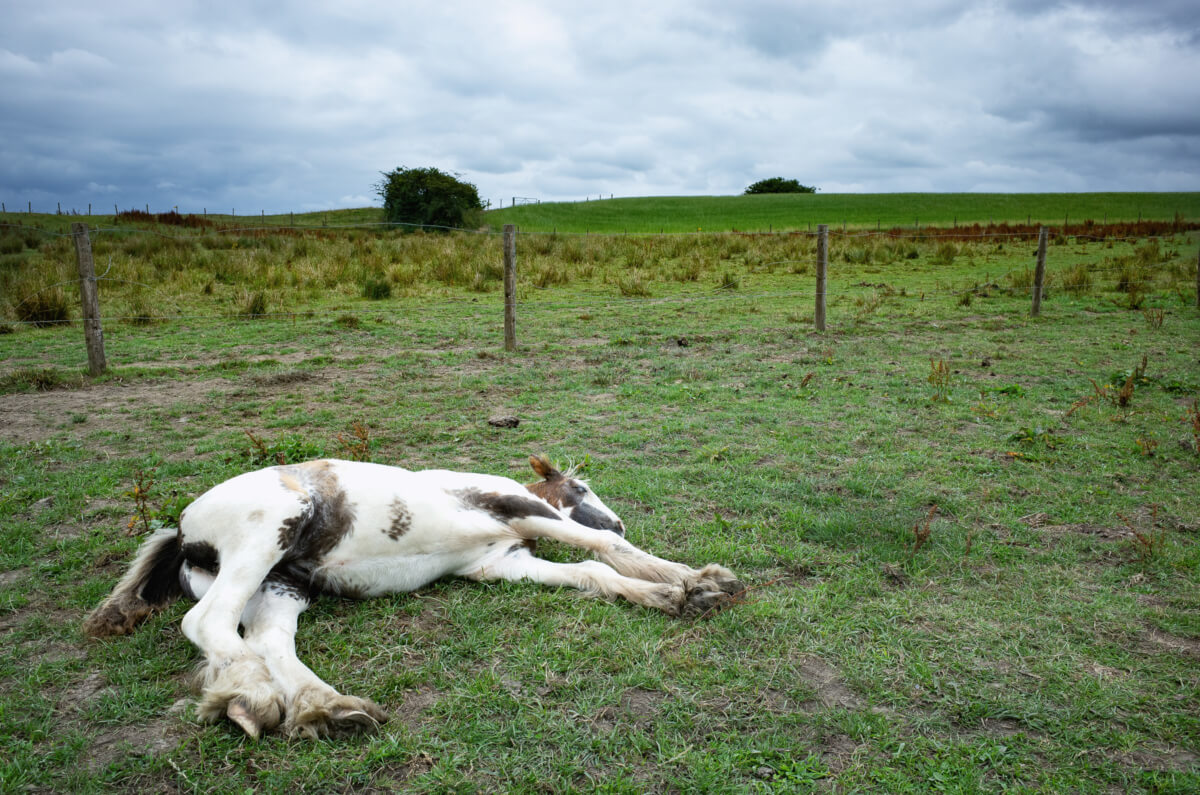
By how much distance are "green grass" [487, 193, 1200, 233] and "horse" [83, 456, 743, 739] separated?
40.1m

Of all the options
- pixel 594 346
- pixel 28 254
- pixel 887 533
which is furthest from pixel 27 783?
pixel 28 254

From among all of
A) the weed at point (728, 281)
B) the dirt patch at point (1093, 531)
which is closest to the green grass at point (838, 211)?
the weed at point (728, 281)

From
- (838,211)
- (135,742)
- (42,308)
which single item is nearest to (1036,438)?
(135,742)

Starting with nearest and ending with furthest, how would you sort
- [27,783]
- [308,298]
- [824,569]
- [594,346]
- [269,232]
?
[27,783], [824,569], [594,346], [308,298], [269,232]

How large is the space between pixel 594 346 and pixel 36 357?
7.25 meters

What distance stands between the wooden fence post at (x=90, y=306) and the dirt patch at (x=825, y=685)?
847 cm

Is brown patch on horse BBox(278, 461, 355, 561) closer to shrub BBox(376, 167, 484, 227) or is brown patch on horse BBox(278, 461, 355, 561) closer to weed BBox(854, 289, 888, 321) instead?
weed BBox(854, 289, 888, 321)

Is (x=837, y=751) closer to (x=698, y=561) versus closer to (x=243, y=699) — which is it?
(x=698, y=561)

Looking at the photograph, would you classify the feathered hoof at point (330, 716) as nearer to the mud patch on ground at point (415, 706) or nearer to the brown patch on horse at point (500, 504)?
the mud patch on ground at point (415, 706)

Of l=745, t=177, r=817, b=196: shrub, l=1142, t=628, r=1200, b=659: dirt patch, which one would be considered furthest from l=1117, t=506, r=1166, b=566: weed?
l=745, t=177, r=817, b=196: shrub

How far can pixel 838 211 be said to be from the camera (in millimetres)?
51406

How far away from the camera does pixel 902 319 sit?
11875mm

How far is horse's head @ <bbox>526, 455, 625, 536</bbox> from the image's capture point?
144 inches

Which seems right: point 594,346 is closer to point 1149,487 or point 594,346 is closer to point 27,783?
point 1149,487
